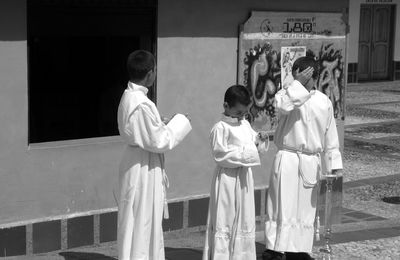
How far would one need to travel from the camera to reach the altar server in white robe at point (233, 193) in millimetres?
5883

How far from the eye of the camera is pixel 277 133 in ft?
21.2

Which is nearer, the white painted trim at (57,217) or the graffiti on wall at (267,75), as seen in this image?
the white painted trim at (57,217)

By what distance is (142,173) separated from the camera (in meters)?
5.59

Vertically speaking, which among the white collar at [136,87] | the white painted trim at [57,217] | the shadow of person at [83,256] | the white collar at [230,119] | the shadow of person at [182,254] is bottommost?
the shadow of person at [182,254]

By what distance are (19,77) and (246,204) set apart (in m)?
2.04

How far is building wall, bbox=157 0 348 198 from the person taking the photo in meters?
7.10

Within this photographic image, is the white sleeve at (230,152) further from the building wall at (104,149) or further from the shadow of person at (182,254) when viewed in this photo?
the building wall at (104,149)

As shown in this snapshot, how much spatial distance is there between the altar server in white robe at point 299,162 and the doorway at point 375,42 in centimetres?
1848

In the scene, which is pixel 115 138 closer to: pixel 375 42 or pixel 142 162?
pixel 142 162

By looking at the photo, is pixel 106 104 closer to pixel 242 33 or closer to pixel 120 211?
pixel 242 33

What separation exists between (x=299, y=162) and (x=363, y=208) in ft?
9.87

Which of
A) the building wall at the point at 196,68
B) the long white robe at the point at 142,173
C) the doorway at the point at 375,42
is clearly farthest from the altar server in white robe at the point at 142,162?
the doorway at the point at 375,42

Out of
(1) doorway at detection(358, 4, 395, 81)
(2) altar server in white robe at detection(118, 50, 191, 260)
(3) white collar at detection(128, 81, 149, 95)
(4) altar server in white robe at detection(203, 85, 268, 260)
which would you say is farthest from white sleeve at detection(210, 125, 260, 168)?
(1) doorway at detection(358, 4, 395, 81)

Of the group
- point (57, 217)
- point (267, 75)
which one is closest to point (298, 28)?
point (267, 75)
